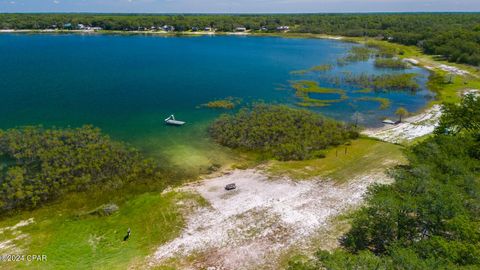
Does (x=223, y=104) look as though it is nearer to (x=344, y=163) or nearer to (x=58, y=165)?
(x=344, y=163)

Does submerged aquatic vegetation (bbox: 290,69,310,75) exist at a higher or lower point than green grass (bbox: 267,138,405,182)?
higher

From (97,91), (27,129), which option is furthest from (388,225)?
(97,91)

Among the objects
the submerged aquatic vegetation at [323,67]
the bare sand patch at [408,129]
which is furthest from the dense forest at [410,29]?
Result: the bare sand patch at [408,129]

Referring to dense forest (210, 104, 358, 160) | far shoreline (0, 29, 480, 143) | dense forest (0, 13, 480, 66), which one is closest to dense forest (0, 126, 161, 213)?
dense forest (210, 104, 358, 160)

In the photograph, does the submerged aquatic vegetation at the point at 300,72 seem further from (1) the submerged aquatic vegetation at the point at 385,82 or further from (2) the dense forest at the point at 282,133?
(2) the dense forest at the point at 282,133

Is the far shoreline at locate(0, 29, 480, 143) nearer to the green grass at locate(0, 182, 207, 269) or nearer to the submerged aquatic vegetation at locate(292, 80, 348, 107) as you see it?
the submerged aquatic vegetation at locate(292, 80, 348, 107)
